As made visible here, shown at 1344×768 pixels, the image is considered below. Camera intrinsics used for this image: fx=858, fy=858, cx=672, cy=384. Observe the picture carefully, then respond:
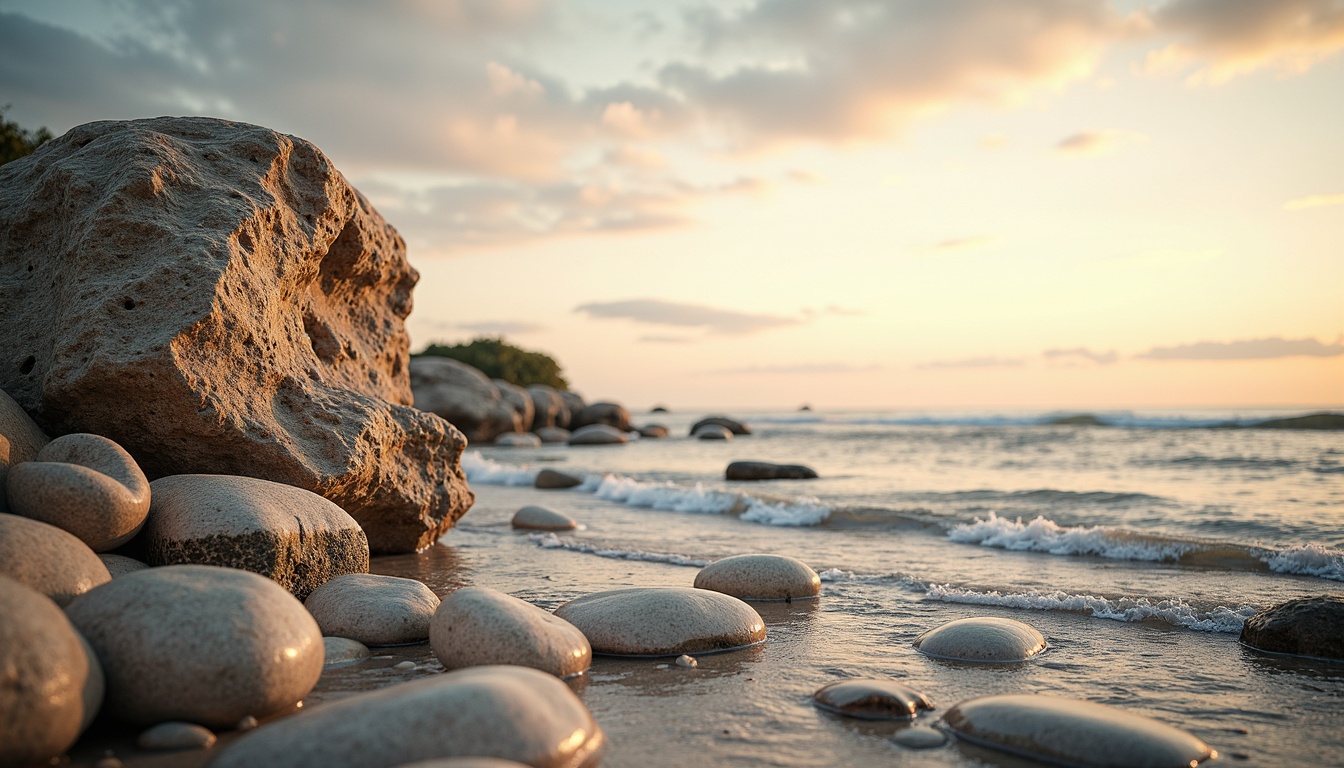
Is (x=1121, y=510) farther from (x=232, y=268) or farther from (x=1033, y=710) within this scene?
(x=232, y=268)

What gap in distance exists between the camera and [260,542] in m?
5.16

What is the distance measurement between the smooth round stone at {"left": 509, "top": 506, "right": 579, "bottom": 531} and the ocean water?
335 mm

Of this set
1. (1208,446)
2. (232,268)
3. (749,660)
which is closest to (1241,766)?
(749,660)

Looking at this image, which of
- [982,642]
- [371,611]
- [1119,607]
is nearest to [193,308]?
[371,611]

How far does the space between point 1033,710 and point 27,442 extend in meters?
5.70

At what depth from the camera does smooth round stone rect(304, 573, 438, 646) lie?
5047mm

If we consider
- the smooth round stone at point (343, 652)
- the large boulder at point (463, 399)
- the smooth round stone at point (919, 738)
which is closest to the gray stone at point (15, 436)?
the smooth round stone at point (343, 652)

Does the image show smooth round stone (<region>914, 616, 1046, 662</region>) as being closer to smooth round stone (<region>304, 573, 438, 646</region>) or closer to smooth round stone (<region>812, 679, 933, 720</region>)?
smooth round stone (<region>812, 679, 933, 720</region>)

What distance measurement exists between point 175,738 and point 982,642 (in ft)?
13.1

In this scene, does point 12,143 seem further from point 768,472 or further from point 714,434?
point 714,434

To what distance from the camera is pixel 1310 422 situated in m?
27.9

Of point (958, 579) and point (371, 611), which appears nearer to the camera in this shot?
point (371, 611)

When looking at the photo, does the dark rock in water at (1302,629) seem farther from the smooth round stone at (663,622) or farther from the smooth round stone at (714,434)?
Result: the smooth round stone at (714,434)

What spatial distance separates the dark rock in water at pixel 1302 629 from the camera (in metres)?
4.84
